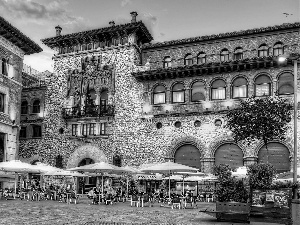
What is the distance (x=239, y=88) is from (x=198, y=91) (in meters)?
3.26

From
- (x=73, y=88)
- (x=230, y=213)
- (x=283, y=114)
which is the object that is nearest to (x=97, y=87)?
(x=73, y=88)

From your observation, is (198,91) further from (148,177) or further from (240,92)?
(148,177)

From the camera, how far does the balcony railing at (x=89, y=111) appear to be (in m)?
36.8

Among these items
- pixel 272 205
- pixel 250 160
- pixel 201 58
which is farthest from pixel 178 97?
pixel 272 205

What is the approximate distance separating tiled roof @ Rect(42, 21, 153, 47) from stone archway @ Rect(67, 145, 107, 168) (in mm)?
9880

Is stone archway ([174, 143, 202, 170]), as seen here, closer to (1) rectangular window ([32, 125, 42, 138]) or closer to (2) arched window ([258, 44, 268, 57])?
(2) arched window ([258, 44, 268, 57])

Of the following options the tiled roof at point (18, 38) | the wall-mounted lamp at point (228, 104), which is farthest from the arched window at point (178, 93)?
the tiled roof at point (18, 38)

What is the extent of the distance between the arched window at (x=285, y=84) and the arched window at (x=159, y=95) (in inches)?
361

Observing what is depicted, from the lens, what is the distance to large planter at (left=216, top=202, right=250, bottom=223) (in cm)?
1534

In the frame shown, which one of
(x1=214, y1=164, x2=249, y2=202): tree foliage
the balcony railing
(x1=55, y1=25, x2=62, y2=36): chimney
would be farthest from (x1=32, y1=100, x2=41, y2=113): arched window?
(x1=214, y1=164, x2=249, y2=202): tree foliage

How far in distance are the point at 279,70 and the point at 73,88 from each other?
698 inches

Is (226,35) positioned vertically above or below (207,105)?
above

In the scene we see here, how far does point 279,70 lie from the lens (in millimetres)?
32000

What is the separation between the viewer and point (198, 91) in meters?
34.6
